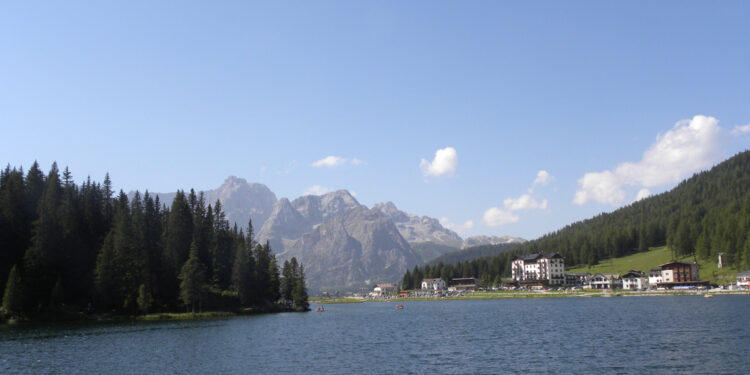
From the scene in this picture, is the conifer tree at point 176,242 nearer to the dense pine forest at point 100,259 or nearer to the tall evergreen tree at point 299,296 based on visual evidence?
the dense pine forest at point 100,259

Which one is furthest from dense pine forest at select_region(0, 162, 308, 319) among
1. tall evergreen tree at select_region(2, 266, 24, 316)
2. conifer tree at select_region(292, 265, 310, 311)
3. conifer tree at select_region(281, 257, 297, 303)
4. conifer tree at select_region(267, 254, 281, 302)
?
conifer tree at select_region(281, 257, 297, 303)

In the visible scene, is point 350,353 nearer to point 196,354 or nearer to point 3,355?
point 196,354

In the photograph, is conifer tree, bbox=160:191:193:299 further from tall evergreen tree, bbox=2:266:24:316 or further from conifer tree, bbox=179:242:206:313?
tall evergreen tree, bbox=2:266:24:316

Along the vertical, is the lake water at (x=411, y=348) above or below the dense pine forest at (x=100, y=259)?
below

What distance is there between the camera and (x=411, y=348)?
222 feet

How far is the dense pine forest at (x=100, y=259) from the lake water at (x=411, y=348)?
81.4 ft

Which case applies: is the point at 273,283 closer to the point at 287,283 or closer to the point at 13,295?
the point at 287,283

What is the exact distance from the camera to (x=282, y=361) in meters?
59.5

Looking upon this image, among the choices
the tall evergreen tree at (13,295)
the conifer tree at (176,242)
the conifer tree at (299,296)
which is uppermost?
the conifer tree at (176,242)

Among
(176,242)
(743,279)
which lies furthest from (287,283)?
(743,279)

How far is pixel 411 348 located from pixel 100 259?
9151 centimetres

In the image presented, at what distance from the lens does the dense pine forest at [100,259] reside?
121 m

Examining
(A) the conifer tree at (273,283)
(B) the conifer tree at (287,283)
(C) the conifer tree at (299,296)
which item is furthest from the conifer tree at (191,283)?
(B) the conifer tree at (287,283)

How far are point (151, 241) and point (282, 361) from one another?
3863 inches
